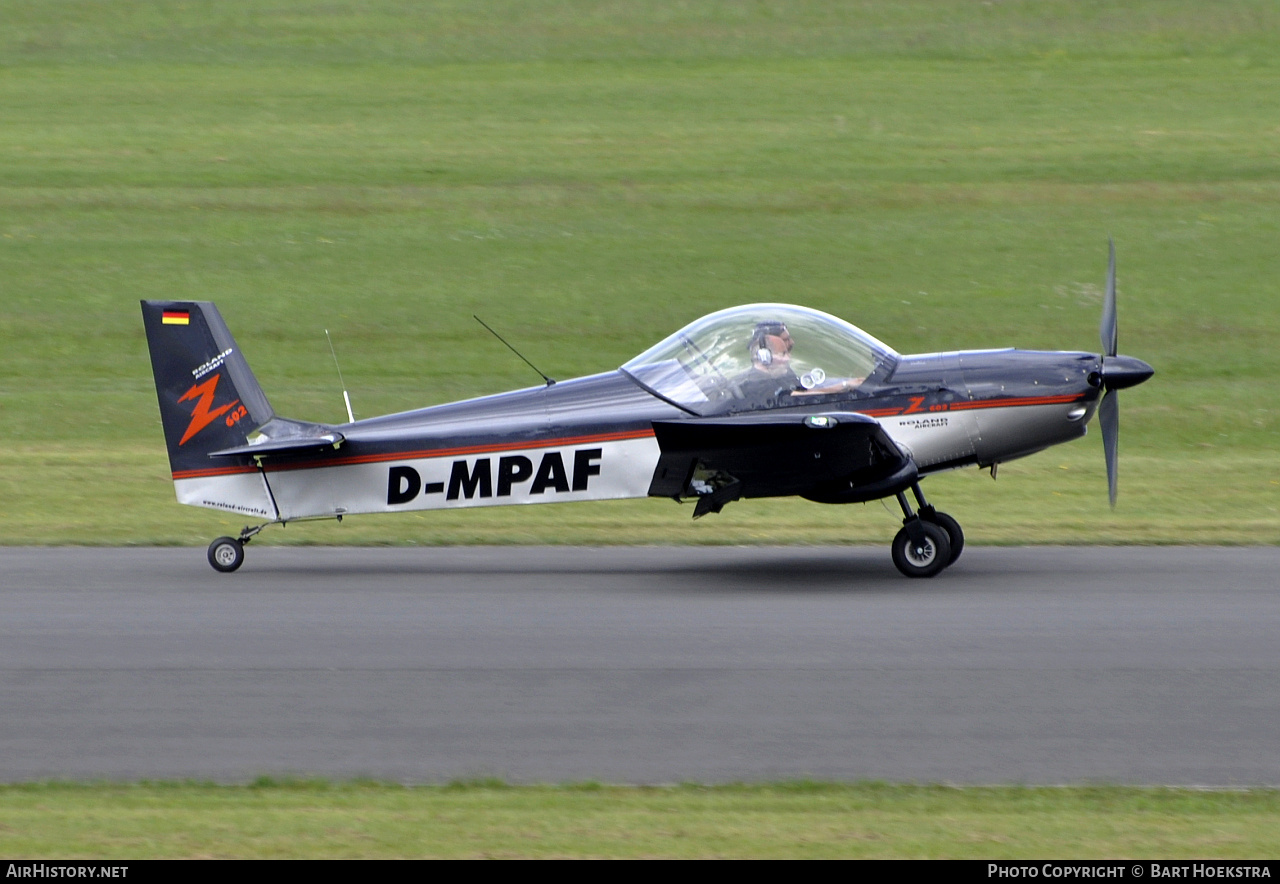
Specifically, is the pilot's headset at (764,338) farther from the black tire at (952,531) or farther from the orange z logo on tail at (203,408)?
the orange z logo on tail at (203,408)

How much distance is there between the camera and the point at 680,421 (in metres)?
10.3

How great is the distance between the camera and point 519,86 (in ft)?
109

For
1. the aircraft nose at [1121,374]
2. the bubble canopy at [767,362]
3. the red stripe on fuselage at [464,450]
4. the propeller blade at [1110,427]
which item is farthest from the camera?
the propeller blade at [1110,427]

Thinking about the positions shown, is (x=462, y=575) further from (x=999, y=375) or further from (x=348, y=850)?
(x=348, y=850)

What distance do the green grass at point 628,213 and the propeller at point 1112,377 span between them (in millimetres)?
1493

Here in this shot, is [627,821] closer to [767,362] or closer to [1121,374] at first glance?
[767,362]

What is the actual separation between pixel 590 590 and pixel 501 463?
4.13ft

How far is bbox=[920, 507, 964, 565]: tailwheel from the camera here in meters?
11.0

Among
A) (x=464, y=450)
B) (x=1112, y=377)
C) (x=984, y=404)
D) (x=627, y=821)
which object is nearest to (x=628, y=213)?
(x=464, y=450)

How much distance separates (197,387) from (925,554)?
5669mm

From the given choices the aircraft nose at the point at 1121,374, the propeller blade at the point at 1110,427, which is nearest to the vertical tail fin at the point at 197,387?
the aircraft nose at the point at 1121,374

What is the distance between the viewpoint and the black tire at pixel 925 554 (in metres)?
10.6

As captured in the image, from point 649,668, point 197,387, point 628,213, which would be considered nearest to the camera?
point 649,668

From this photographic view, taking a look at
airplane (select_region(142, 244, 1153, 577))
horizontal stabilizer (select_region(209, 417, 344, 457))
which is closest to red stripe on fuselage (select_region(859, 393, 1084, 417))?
airplane (select_region(142, 244, 1153, 577))
